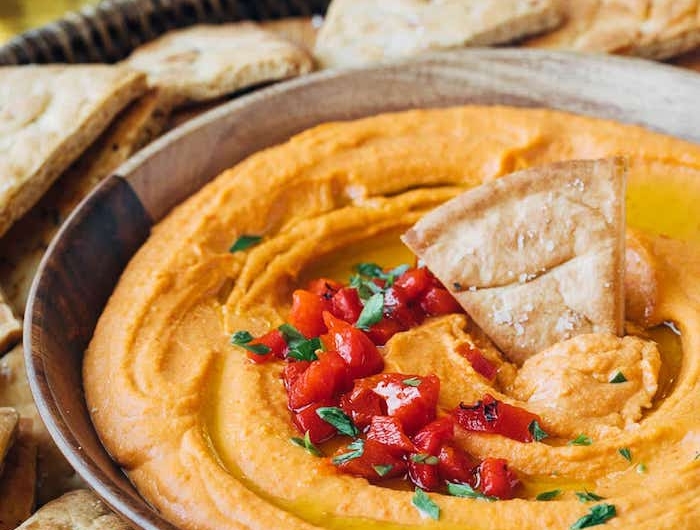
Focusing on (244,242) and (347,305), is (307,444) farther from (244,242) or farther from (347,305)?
(244,242)

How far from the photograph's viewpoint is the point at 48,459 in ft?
16.2

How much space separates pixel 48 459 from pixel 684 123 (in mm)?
4199

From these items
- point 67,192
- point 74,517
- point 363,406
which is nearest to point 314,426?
point 363,406

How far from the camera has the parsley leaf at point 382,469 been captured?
400 cm

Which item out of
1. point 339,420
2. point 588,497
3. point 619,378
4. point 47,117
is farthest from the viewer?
point 47,117

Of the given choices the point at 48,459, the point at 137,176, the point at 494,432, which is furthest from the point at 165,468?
the point at 137,176

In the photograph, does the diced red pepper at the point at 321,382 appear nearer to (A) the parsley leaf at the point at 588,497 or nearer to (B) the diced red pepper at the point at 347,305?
(B) the diced red pepper at the point at 347,305

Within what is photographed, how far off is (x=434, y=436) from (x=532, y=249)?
1.17m

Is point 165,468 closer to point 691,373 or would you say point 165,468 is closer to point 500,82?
point 691,373

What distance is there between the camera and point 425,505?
379cm

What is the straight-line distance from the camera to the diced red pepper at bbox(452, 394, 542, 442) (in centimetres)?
414

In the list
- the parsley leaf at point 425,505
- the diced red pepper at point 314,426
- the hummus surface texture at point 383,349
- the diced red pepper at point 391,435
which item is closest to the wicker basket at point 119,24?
the hummus surface texture at point 383,349

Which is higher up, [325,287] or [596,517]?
[325,287]

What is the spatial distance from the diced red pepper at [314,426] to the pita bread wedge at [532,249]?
98 centimetres
